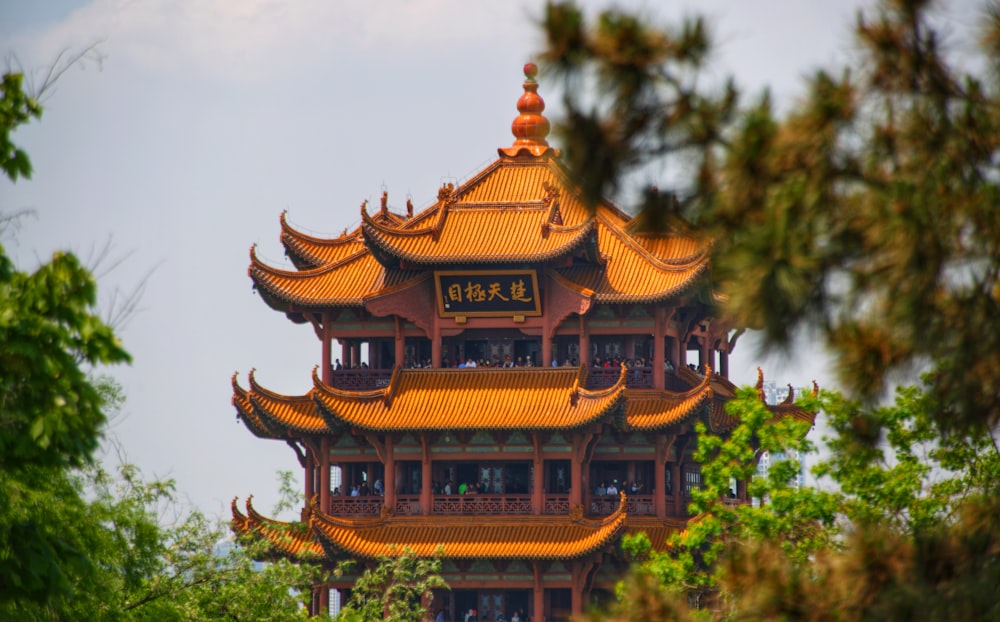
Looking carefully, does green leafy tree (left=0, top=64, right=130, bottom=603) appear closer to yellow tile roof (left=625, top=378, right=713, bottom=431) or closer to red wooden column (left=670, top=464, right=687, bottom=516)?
yellow tile roof (left=625, top=378, right=713, bottom=431)

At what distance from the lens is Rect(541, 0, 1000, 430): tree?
45.5 ft

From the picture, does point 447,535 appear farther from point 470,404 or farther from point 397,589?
point 397,589

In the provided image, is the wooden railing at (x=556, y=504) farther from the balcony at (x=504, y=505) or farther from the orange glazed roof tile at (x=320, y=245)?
the orange glazed roof tile at (x=320, y=245)

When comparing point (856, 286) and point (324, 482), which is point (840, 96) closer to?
point (856, 286)

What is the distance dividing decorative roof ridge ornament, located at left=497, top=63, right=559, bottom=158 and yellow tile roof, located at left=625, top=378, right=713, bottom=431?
836cm

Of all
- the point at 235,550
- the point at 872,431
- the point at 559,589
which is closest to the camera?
the point at 872,431

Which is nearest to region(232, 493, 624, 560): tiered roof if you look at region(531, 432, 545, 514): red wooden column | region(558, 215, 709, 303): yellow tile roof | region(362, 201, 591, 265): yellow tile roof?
region(531, 432, 545, 514): red wooden column

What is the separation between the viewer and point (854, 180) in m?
14.2

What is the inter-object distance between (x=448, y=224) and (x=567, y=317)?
4.32m

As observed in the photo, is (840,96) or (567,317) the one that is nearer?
(840,96)

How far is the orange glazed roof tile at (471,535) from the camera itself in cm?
4767

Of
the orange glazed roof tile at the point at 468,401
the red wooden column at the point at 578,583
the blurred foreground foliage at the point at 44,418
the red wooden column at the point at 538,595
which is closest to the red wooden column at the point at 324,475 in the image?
the orange glazed roof tile at the point at 468,401

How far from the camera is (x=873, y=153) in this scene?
1413 centimetres

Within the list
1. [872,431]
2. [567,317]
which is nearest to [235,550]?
[567,317]
